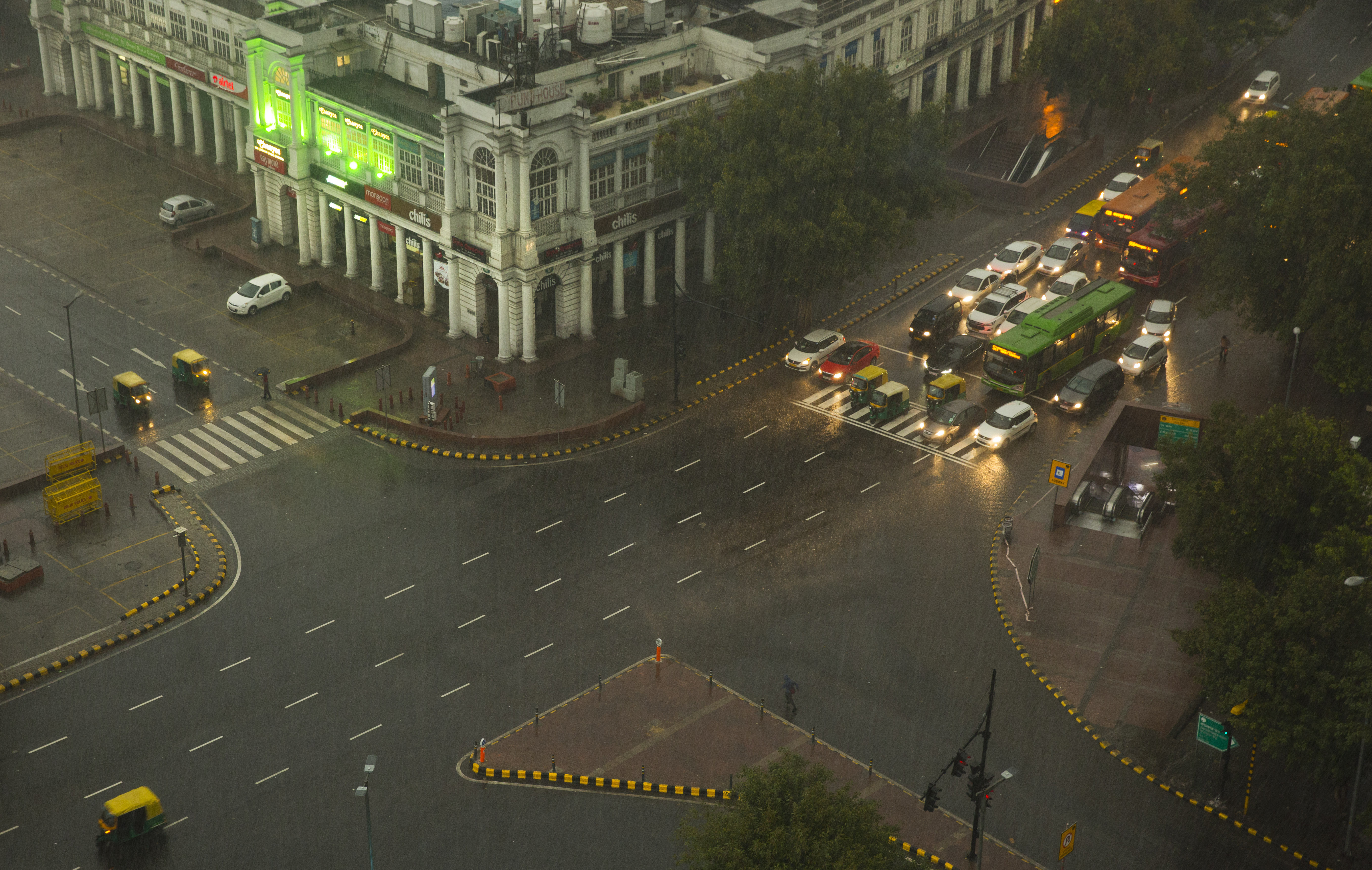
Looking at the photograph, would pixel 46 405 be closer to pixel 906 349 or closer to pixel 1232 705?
pixel 906 349

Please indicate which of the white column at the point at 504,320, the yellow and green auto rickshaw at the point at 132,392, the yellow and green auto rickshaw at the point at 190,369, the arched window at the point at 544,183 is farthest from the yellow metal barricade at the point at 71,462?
the arched window at the point at 544,183

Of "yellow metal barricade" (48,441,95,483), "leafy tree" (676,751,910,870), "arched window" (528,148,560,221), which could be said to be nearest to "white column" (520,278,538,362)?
"arched window" (528,148,560,221)

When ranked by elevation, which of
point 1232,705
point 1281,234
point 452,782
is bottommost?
point 452,782

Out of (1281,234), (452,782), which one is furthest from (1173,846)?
(1281,234)

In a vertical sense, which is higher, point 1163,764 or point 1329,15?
point 1329,15

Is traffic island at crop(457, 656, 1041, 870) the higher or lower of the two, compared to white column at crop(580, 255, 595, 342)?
lower

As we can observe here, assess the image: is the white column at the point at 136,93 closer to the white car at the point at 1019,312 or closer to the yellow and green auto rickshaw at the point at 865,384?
the yellow and green auto rickshaw at the point at 865,384

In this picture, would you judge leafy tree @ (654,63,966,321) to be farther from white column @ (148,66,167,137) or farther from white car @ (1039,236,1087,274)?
white column @ (148,66,167,137)
